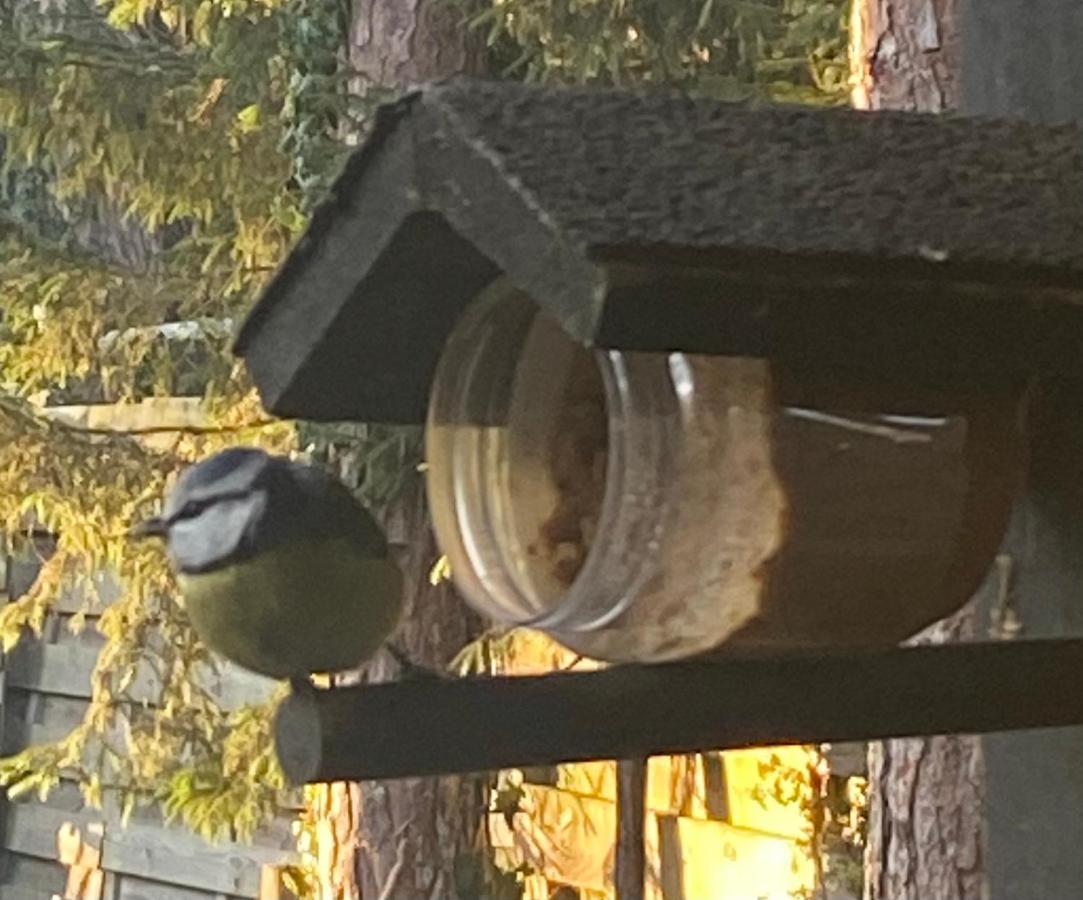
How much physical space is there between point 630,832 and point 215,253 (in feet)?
2.65

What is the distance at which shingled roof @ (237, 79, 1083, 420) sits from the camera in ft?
1.65

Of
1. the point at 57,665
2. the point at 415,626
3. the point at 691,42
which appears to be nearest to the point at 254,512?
the point at 691,42

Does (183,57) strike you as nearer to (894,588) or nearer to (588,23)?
(588,23)

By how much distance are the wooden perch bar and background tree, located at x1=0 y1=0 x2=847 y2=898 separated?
1210mm

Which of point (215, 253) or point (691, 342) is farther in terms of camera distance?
point (215, 253)

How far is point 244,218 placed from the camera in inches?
86.6

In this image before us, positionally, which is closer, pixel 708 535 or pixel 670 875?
pixel 708 535

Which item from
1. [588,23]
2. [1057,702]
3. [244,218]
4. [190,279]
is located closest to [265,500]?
[1057,702]

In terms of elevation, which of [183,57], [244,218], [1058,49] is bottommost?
[1058,49]

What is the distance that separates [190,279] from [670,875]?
0.88 meters

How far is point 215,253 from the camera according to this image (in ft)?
7.59

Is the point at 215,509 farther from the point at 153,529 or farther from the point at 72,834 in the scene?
the point at 72,834

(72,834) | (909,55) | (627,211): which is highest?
(909,55)

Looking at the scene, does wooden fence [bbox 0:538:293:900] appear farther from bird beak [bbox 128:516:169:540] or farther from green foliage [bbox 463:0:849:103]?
bird beak [bbox 128:516:169:540]
